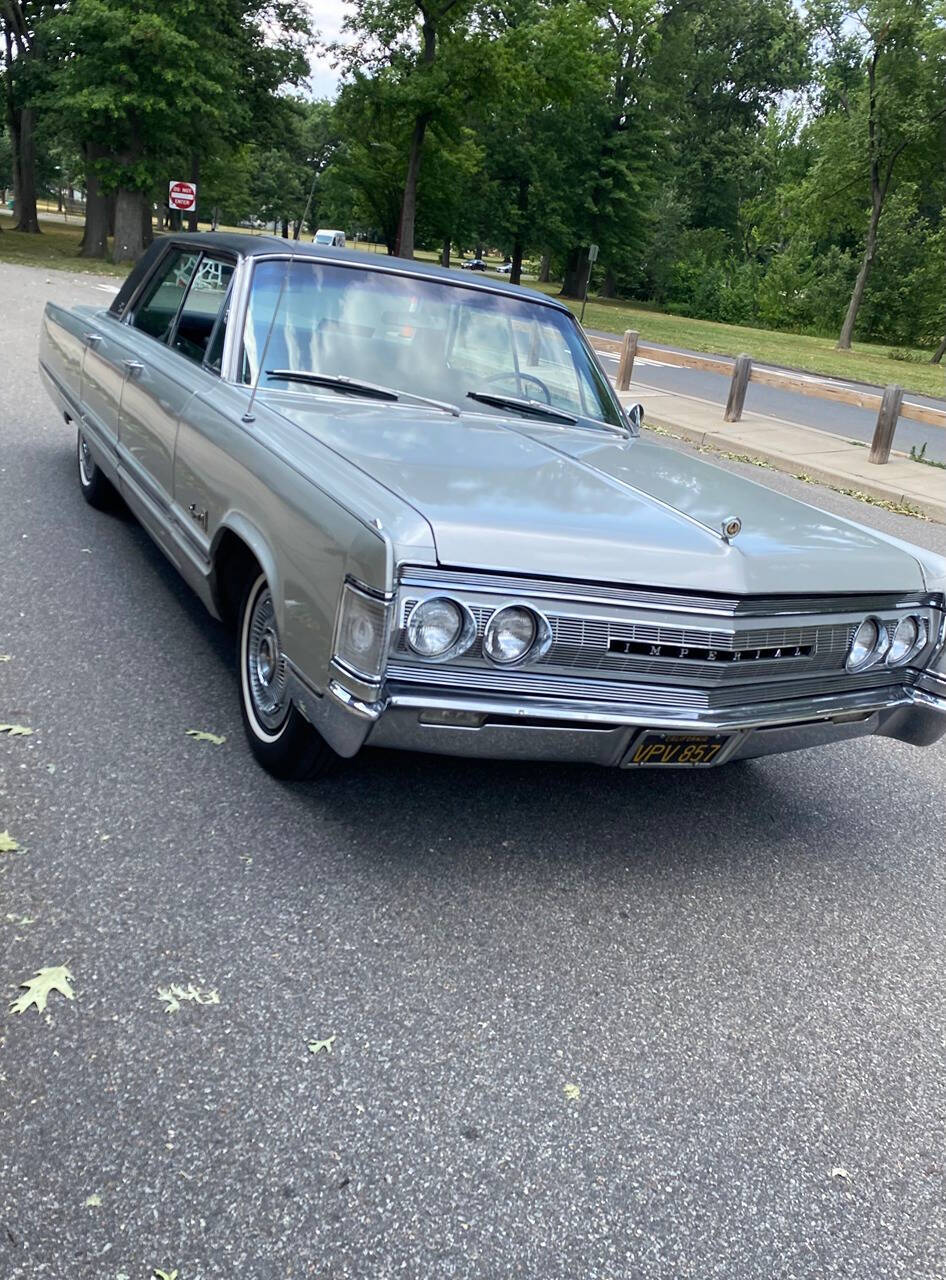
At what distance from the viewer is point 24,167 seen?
4262cm

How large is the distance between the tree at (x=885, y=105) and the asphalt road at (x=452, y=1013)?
3604cm

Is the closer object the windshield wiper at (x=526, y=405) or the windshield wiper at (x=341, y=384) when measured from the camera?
the windshield wiper at (x=341, y=384)

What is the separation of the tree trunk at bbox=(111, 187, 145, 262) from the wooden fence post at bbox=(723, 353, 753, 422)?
24.4m

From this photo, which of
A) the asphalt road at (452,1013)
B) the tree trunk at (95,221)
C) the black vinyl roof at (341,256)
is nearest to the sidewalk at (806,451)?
the black vinyl roof at (341,256)

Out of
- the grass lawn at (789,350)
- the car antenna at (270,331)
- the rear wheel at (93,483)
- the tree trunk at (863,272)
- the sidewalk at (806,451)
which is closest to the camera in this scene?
the car antenna at (270,331)

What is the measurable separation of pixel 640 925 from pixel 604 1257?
1.20m

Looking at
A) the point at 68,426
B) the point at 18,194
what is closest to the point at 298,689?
the point at 68,426

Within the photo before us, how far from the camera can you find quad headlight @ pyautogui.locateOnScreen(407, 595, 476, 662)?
2.92 m

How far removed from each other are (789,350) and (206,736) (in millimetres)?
34637

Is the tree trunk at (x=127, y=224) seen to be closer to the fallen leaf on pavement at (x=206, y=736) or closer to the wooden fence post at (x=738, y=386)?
the wooden fence post at (x=738, y=386)

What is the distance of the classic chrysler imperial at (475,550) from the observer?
9.78ft

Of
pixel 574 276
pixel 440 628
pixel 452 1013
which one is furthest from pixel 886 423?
pixel 574 276

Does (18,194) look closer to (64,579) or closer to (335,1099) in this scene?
(64,579)

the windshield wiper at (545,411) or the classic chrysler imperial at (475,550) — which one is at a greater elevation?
the windshield wiper at (545,411)
